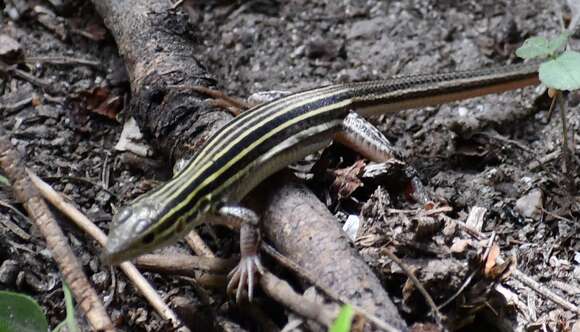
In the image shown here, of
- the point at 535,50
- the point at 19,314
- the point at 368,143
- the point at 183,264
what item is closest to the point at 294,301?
the point at 183,264

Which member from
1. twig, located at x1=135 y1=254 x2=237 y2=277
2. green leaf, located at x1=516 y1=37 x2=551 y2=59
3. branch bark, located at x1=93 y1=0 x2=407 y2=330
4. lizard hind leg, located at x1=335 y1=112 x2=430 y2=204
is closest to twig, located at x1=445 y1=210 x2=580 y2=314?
lizard hind leg, located at x1=335 y1=112 x2=430 y2=204

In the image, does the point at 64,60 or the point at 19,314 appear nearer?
the point at 19,314

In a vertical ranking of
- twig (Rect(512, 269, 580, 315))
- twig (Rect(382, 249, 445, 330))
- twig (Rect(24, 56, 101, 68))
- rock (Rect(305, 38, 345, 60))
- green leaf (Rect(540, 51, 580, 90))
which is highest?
rock (Rect(305, 38, 345, 60))

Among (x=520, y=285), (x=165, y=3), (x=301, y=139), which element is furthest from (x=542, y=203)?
(x=165, y=3)

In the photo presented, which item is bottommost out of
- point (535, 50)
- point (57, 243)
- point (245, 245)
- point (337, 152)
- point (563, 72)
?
point (57, 243)

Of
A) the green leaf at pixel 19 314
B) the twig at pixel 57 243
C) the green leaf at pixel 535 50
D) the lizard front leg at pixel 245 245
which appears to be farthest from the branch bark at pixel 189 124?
the green leaf at pixel 535 50

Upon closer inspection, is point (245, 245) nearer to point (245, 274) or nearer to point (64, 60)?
point (245, 274)

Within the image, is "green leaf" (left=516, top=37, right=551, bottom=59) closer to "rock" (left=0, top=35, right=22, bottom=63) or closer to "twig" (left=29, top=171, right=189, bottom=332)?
"twig" (left=29, top=171, right=189, bottom=332)

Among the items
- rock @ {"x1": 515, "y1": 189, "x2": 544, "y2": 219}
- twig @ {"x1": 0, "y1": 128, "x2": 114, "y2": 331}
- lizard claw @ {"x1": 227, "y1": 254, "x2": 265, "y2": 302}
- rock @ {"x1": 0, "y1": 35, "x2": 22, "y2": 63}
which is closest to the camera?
twig @ {"x1": 0, "y1": 128, "x2": 114, "y2": 331}
